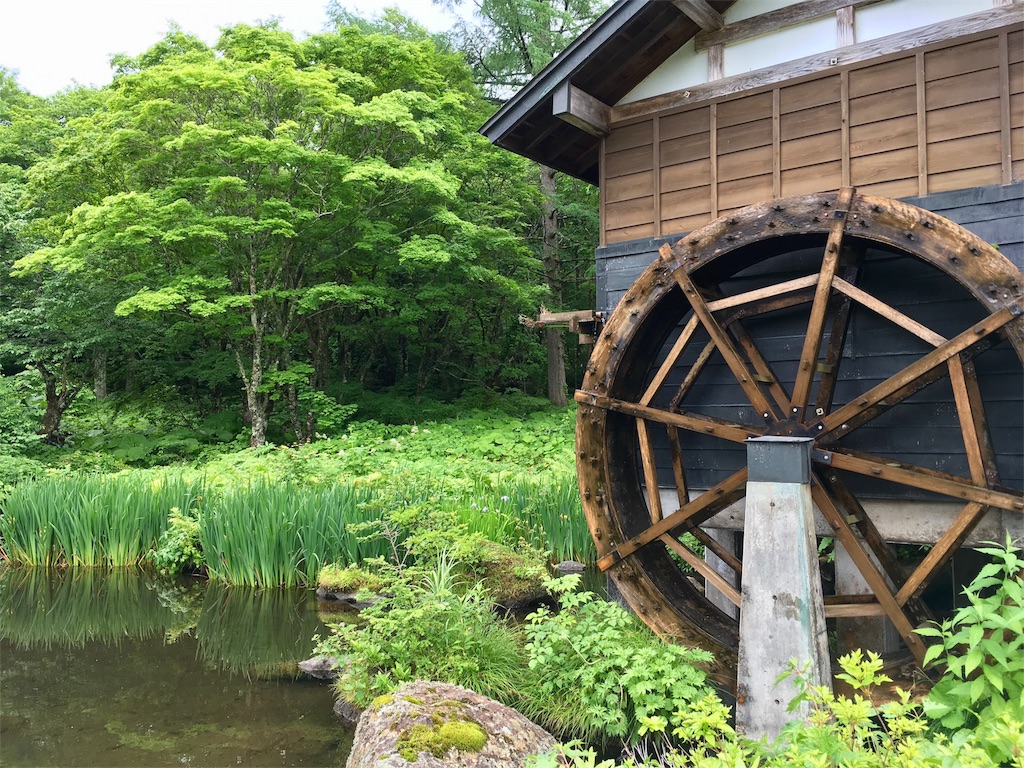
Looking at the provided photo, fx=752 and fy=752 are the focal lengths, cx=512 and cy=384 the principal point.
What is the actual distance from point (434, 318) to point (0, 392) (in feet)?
25.4

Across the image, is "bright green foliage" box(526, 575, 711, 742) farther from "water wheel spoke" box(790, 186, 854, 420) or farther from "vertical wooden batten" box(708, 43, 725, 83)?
"vertical wooden batten" box(708, 43, 725, 83)

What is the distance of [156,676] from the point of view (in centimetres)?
523

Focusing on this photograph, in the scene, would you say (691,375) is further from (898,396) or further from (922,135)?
(922,135)

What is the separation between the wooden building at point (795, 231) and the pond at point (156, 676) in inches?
90.4

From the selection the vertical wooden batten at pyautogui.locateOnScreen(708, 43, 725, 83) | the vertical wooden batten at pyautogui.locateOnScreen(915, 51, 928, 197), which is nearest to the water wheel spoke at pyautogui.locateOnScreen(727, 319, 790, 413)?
the vertical wooden batten at pyautogui.locateOnScreen(915, 51, 928, 197)

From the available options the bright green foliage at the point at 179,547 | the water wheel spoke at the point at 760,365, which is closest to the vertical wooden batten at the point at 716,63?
the water wheel spoke at the point at 760,365

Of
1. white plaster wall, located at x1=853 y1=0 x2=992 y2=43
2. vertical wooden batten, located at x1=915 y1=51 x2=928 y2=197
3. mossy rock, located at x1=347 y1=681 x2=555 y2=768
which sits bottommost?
mossy rock, located at x1=347 y1=681 x2=555 y2=768

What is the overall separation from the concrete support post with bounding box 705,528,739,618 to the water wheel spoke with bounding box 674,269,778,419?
1128 mm

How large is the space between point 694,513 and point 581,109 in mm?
2861

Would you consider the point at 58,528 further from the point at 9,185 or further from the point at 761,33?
the point at 9,185

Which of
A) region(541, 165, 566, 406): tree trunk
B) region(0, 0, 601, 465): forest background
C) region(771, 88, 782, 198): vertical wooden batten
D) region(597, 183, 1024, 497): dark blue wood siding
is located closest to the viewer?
region(597, 183, 1024, 497): dark blue wood siding

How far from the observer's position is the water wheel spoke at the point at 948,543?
145 inches

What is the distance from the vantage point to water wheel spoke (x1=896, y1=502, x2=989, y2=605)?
145 inches

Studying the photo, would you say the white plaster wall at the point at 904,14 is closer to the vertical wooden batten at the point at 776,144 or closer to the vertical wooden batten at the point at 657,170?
the vertical wooden batten at the point at 776,144
